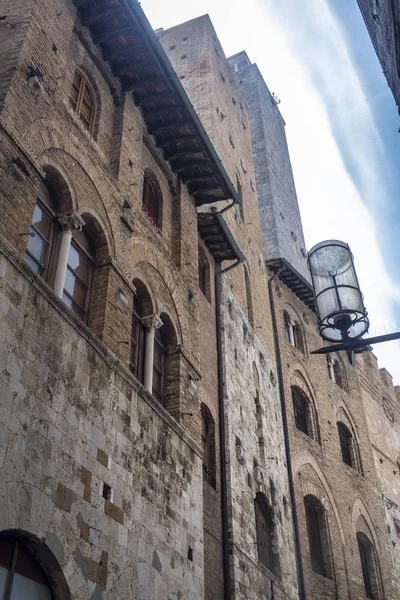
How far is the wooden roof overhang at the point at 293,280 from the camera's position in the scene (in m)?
19.9

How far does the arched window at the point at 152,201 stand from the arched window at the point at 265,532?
588 centimetres

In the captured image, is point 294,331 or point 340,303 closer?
point 340,303

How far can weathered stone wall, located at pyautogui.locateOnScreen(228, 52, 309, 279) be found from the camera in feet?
82.9

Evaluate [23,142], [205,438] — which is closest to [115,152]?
[23,142]

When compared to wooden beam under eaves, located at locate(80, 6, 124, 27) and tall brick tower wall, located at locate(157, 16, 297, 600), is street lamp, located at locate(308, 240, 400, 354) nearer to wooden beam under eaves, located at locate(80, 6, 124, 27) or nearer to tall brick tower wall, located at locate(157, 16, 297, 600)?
tall brick tower wall, located at locate(157, 16, 297, 600)

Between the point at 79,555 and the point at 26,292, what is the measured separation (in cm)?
268

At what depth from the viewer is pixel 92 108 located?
10.5 meters

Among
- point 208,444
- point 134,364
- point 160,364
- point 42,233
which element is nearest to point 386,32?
point 42,233

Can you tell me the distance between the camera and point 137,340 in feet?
31.7

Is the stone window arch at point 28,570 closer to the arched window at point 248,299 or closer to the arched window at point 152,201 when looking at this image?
the arched window at point 152,201

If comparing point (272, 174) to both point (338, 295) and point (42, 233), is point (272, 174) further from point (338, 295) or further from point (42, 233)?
point (338, 295)

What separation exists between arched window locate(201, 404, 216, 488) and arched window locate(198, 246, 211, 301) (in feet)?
10.4

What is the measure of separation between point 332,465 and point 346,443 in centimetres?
263

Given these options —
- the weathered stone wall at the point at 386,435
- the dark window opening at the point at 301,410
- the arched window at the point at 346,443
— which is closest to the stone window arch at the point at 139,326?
the dark window opening at the point at 301,410
